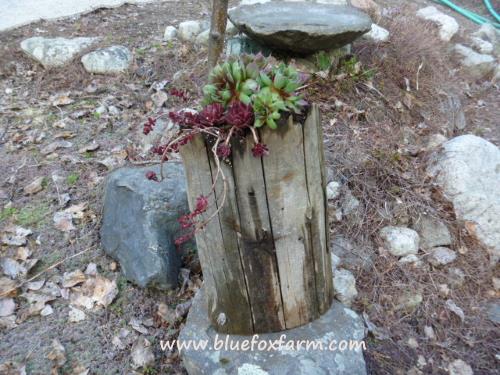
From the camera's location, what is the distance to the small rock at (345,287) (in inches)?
109

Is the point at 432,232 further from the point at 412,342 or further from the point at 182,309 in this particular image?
the point at 182,309

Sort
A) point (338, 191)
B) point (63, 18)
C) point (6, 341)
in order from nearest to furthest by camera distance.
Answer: point (6, 341) → point (338, 191) → point (63, 18)

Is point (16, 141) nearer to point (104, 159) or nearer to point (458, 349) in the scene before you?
point (104, 159)

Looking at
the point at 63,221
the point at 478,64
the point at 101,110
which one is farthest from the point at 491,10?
the point at 63,221

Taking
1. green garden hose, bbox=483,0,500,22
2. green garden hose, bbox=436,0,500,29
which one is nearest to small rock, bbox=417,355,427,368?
green garden hose, bbox=436,0,500,29

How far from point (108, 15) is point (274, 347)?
5559mm

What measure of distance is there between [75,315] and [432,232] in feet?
8.51

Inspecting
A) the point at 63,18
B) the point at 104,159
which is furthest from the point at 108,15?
the point at 104,159

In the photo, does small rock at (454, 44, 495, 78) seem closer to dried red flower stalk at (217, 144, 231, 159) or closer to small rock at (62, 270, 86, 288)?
dried red flower stalk at (217, 144, 231, 159)

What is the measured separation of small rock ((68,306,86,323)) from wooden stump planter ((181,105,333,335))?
101 cm

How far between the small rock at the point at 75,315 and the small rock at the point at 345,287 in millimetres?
1635

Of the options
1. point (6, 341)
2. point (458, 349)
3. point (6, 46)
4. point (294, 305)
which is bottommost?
point (458, 349)

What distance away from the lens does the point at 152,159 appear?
364 cm

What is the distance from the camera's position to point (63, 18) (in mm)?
6062
